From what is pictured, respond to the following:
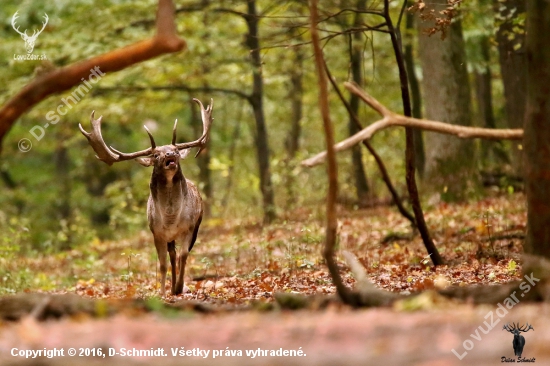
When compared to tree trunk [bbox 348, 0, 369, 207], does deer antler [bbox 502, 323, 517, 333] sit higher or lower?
lower

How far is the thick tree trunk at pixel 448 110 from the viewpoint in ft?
59.9

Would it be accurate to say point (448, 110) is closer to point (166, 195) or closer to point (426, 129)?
point (166, 195)

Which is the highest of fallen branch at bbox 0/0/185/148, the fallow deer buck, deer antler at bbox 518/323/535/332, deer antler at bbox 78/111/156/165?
fallen branch at bbox 0/0/185/148

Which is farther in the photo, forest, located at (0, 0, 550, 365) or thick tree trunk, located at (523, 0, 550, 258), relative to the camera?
thick tree trunk, located at (523, 0, 550, 258)

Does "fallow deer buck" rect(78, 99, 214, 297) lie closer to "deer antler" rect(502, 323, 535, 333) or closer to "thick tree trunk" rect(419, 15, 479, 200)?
"deer antler" rect(502, 323, 535, 333)

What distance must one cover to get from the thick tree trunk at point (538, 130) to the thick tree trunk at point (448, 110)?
11392mm

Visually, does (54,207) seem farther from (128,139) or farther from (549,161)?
(549,161)

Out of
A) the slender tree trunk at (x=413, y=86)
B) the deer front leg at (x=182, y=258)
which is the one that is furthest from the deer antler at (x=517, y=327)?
the slender tree trunk at (x=413, y=86)

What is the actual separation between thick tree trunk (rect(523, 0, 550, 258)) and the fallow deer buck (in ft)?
19.3

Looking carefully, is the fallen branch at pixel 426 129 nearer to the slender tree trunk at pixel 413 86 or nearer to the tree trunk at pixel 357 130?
the slender tree trunk at pixel 413 86

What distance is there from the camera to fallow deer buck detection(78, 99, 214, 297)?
1151 cm

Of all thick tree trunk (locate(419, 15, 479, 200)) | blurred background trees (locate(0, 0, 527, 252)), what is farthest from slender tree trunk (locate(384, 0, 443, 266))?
thick tree trunk (locate(419, 15, 479, 200))

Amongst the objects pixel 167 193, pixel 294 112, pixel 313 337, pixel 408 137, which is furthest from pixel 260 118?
pixel 313 337

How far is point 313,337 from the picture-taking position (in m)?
5.73
